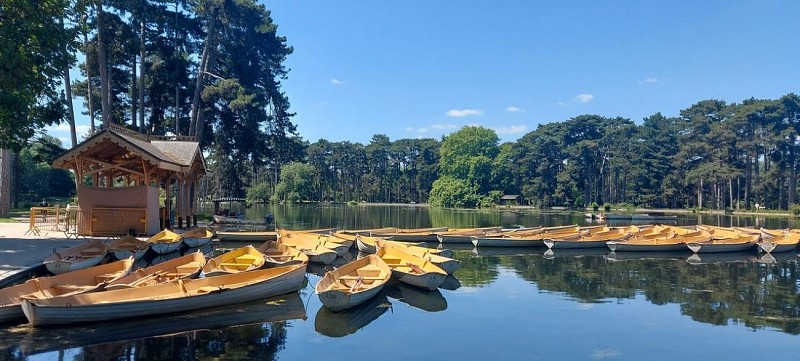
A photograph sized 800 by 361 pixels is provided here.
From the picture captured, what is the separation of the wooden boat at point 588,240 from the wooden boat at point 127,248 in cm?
1964

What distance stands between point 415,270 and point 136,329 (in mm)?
8222

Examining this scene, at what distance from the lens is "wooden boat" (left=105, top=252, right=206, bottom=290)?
12781 millimetres

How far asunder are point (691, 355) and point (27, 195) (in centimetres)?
7736

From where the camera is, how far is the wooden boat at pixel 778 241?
90.7 feet

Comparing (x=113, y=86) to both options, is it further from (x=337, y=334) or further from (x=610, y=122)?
(x=610, y=122)

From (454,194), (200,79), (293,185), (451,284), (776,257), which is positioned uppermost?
(200,79)

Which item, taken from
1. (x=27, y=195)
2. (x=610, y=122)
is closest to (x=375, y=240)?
(x=27, y=195)

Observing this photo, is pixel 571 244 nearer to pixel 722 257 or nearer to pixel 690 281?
pixel 722 257

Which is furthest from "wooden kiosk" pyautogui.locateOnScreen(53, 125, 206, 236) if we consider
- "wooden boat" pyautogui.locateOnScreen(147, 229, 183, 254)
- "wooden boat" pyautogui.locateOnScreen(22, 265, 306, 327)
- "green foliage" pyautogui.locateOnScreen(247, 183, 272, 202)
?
"green foliage" pyautogui.locateOnScreen(247, 183, 272, 202)

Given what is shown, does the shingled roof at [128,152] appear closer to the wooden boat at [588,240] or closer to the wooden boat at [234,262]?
the wooden boat at [234,262]

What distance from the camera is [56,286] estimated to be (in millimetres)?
12078

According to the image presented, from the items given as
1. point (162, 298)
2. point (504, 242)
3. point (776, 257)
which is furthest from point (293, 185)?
point (162, 298)

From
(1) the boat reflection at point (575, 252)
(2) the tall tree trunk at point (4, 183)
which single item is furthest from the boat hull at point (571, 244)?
(2) the tall tree trunk at point (4, 183)

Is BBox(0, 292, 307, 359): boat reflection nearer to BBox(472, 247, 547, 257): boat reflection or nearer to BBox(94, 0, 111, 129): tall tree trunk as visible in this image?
BBox(472, 247, 547, 257): boat reflection
